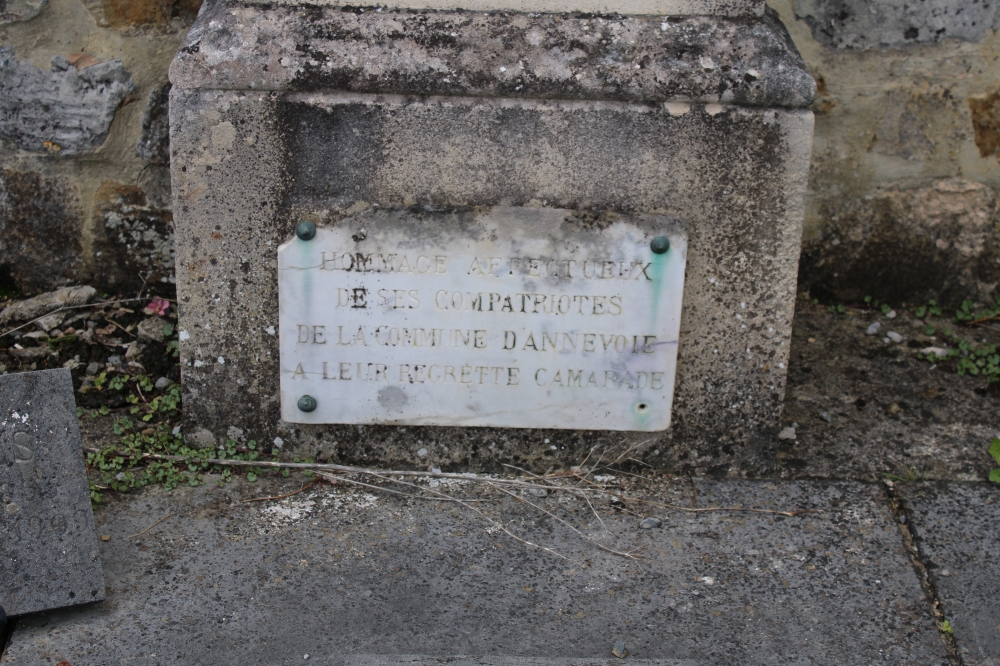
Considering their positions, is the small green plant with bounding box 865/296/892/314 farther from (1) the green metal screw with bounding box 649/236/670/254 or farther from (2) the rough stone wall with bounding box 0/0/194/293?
(2) the rough stone wall with bounding box 0/0/194/293

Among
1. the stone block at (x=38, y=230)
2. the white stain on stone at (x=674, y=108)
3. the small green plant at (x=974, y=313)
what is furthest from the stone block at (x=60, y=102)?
the small green plant at (x=974, y=313)

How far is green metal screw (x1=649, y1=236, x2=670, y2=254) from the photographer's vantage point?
2.08 metres

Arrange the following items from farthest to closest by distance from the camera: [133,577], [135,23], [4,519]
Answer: [135,23], [133,577], [4,519]

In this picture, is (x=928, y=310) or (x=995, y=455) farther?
(x=928, y=310)

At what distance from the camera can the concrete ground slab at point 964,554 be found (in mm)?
1812

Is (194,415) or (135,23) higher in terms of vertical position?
(135,23)

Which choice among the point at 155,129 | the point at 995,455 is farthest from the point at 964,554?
the point at 155,129

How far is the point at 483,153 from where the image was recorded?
2.06 meters

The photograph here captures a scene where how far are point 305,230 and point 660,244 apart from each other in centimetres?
78

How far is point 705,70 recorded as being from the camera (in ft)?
6.63

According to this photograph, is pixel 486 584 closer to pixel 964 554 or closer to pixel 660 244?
pixel 660 244

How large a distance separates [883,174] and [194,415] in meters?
2.09

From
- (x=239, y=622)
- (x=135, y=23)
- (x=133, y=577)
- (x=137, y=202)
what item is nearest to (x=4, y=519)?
(x=133, y=577)

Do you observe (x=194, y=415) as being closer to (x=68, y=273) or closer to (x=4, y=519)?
(x=4, y=519)
